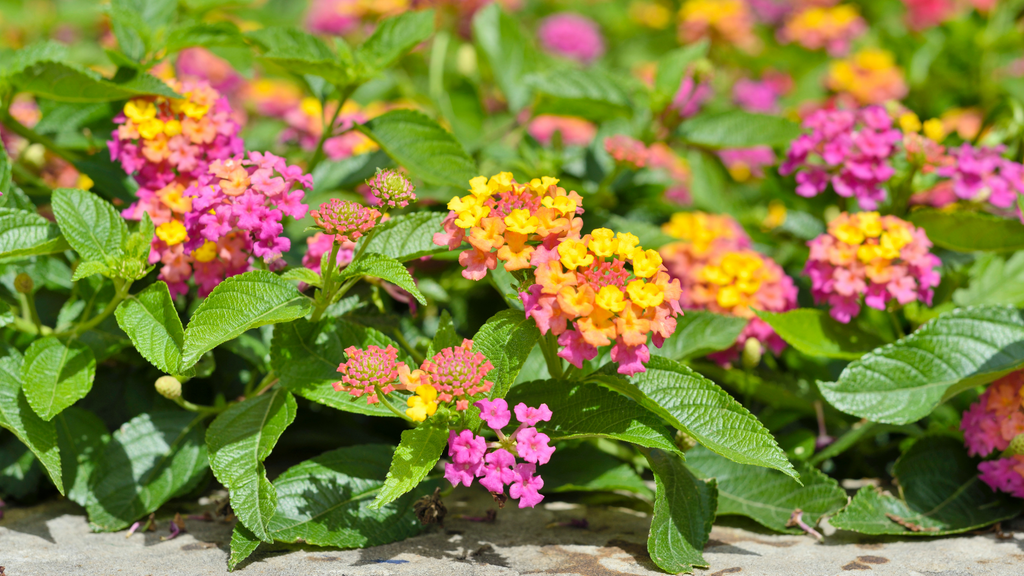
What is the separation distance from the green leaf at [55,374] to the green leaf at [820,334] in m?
1.35

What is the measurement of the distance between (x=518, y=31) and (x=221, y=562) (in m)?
1.87

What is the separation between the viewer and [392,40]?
2.02 meters

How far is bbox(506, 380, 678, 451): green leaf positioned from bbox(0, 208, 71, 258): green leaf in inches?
36.3

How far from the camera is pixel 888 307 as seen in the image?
1865mm

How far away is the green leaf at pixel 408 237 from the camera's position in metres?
1.60

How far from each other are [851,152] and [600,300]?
108 centimetres

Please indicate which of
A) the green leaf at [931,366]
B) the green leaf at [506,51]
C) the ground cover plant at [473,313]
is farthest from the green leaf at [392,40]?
the green leaf at [931,366]

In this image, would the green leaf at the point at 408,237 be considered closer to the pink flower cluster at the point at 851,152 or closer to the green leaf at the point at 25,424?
the green leaf at the point at 25,424

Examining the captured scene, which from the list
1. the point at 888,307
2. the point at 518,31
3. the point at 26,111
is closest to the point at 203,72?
the point at 26,111

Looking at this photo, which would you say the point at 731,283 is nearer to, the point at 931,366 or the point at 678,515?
the point at 931,366

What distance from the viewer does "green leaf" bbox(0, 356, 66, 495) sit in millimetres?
1465

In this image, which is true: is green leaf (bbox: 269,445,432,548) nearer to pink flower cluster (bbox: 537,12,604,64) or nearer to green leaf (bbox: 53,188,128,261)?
green leaf (bbox: 53,188,128,261)

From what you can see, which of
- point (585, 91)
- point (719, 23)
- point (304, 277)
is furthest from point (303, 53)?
point (719, 23)

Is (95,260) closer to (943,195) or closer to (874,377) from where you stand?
(874,377)
